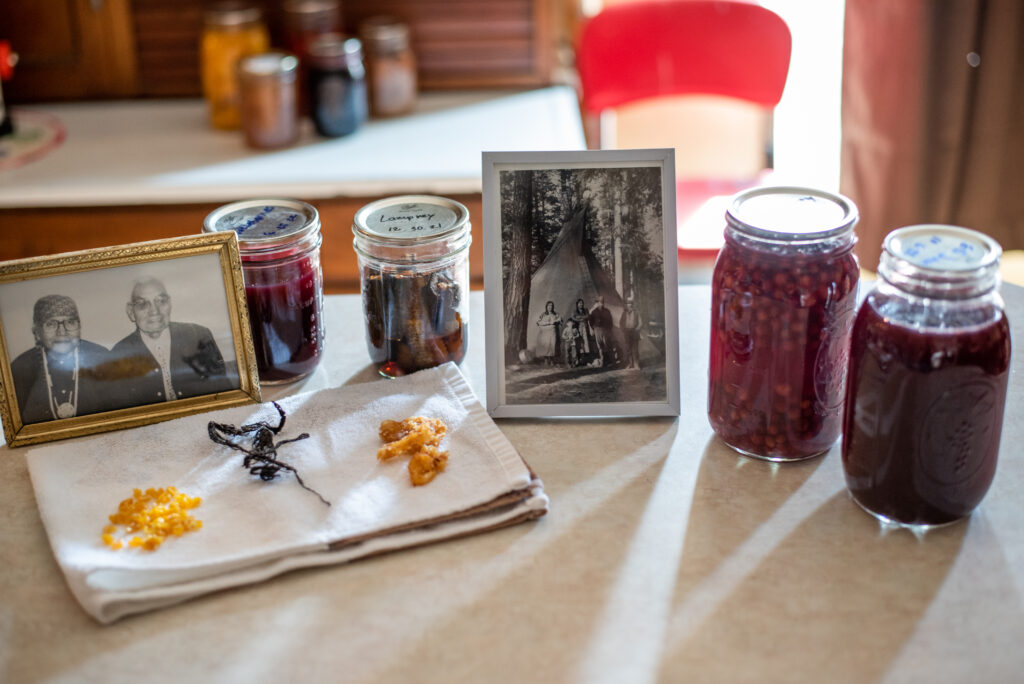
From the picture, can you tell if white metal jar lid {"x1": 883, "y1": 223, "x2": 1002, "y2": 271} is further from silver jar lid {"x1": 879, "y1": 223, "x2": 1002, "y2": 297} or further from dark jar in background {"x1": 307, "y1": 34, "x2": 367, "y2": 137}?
dark jar in background {"x1": 307, "y1": 34, "x2": 367, "y2": 137}

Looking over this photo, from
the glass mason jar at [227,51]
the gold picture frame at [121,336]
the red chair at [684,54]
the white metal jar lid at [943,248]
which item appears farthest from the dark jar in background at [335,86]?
the white metal jar lid at [943,248]

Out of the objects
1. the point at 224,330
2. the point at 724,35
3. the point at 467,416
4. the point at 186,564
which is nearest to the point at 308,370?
the point at 224,330

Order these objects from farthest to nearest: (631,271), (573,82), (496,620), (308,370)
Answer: (573,82)
(308,370)
(631,271)
(496,620)

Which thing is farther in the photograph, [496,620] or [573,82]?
[573,82]

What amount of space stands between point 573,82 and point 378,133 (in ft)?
1.62

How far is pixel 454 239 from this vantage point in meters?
1.08

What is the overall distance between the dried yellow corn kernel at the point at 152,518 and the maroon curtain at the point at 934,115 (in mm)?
1962

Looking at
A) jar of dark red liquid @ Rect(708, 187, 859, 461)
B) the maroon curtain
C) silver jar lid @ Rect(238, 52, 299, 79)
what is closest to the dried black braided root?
jar of dark red liquid @ Rect(708, 187, 859, 461)

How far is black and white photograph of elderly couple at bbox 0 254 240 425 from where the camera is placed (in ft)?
3.28

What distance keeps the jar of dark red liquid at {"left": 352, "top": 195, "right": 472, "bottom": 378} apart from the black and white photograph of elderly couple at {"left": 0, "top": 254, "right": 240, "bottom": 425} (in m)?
0.16

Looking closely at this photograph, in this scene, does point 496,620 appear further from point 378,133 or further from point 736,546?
point 378,133

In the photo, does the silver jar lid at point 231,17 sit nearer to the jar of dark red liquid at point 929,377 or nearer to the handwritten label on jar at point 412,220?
the handwritten label on jar at point 412,220

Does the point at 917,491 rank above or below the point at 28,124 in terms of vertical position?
below

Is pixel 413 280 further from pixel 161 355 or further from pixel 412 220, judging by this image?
pixel 161 355
